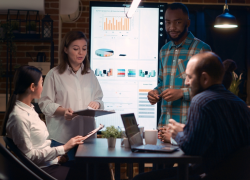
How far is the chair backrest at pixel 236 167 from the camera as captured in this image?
4.55 ft

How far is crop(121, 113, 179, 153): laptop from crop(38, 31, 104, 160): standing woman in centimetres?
65

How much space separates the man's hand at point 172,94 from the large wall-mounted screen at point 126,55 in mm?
1521

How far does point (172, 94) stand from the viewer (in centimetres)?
235

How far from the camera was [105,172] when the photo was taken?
2.18 meters

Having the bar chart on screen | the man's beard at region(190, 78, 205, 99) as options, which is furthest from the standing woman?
the bar chart on screen

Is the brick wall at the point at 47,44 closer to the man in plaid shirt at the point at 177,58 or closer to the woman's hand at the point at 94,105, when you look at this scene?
the woman's hand at the point at 94,105

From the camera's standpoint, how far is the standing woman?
2.43 metres

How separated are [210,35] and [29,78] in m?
3.15

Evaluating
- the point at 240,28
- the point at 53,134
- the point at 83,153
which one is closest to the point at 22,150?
the point at 83,153

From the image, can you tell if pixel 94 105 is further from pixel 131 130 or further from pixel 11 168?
pixel 11 168

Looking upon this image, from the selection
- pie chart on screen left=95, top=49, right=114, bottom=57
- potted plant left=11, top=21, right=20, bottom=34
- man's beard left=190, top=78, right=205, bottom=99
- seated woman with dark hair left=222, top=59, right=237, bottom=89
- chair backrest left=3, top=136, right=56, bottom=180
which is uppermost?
potted plant left=11, top=21, right=20, bottom=34

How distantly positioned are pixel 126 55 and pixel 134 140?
2264 millimetres

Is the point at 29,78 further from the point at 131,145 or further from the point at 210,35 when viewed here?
the point at 210,35

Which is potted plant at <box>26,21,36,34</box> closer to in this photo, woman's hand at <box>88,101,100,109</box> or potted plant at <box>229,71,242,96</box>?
woman's hand at <box>88,101,100,109</box>
